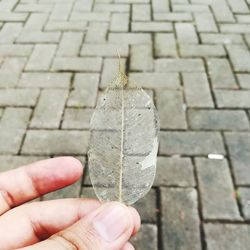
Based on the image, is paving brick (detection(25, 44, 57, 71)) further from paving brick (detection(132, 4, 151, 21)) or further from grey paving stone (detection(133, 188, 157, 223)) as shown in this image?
grey paving stone (detection(133, 188, 157, 223))

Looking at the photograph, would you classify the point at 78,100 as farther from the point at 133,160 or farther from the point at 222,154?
the point at 133,160

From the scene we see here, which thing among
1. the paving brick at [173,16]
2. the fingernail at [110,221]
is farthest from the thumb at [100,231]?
the paving brick at [173,16]

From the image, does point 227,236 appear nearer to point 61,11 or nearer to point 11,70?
point 11,70

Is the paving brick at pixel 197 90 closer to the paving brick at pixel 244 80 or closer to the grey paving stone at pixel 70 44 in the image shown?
the paving brick at pixel 244 80

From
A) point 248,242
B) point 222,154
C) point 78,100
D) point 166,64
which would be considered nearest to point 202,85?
point 166,64

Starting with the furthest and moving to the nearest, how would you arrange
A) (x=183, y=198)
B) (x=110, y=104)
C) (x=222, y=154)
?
(x=222, y=154) < (x=183, y=198) < (x=110, y=104)

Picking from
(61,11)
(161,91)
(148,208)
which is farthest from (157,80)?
(61,11)
